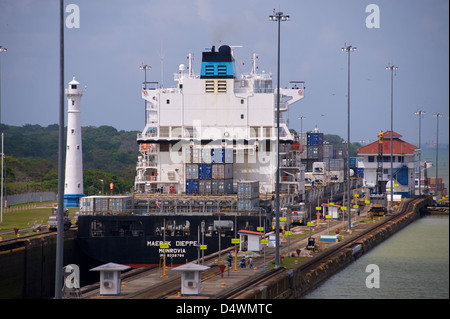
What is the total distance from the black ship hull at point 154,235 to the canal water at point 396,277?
39.1 feet

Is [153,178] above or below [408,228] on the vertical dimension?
above

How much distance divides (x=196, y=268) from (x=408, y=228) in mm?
52289

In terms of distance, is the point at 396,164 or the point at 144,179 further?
the point at 396,164

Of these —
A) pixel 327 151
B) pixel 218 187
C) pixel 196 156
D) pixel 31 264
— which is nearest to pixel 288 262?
pixel 31 264

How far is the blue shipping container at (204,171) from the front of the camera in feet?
247

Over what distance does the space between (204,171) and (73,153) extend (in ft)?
71.0

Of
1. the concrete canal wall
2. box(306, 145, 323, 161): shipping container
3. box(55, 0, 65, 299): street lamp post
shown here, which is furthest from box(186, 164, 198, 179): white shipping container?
box(306, 145, 323, 161): shipping container

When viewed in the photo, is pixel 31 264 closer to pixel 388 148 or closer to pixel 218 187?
pixel 218 187

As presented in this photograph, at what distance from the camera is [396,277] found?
49625mm

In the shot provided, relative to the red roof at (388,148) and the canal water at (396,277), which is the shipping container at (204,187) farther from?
the red roof at (388,148)

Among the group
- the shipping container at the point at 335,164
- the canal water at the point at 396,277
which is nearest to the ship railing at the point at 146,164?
the canal water at the point at 396,277

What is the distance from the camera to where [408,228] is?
87125 millimetres

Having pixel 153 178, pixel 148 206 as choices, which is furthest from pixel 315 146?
pixel 148 206
